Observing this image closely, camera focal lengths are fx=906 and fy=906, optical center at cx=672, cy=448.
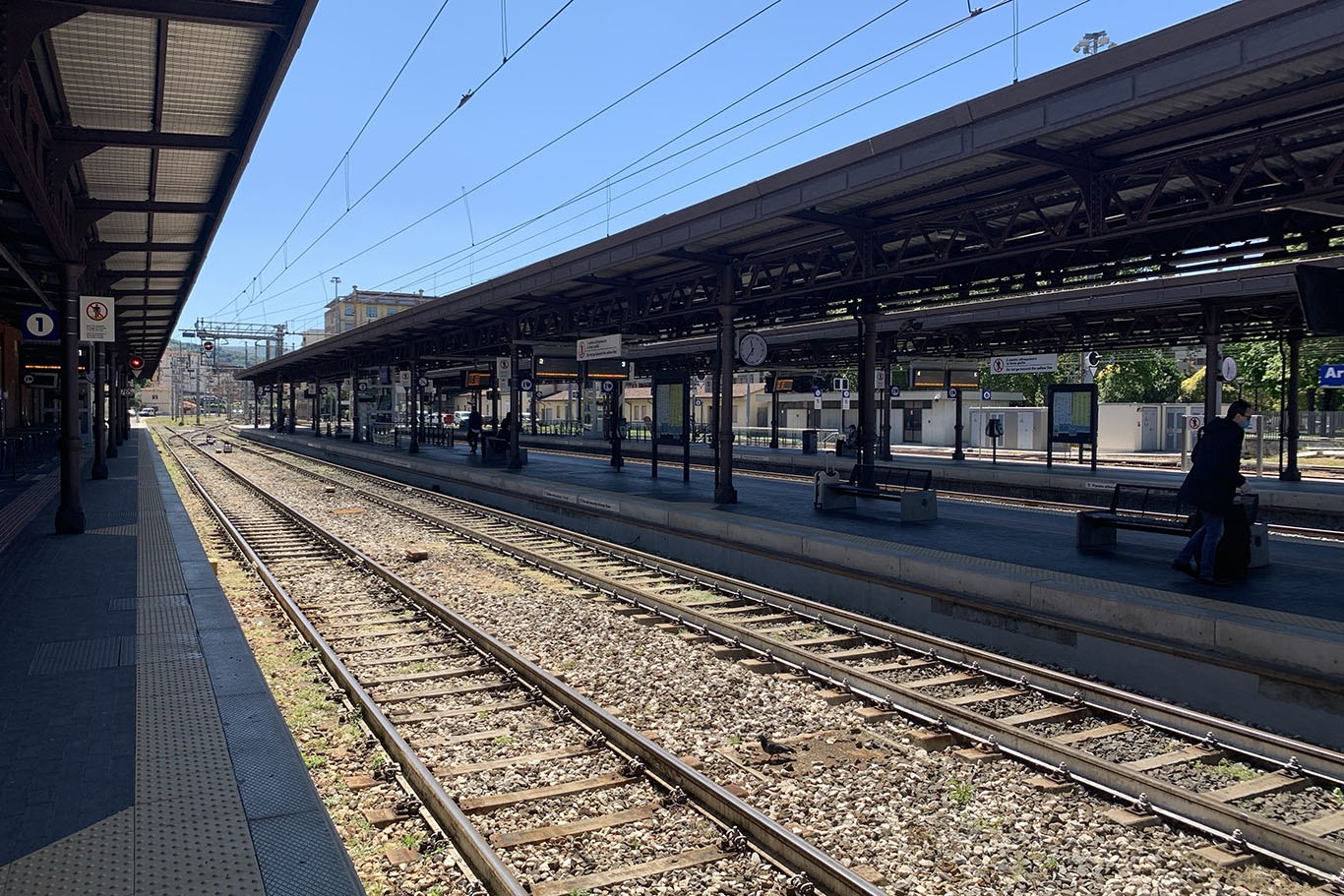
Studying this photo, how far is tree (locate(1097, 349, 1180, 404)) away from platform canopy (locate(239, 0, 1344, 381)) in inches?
1502

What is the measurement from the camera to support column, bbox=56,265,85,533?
41.3 feet

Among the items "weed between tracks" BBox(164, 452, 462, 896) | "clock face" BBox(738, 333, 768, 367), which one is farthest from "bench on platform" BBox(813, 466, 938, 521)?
"weed between tracks" BBox(164, 452, 462, 896)

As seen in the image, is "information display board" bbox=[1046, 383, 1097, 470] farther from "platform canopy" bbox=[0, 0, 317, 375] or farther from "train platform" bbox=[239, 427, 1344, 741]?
"platform canopy" bbox=[0, 0, 317, 375]

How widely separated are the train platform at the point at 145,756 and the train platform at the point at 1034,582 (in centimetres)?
633

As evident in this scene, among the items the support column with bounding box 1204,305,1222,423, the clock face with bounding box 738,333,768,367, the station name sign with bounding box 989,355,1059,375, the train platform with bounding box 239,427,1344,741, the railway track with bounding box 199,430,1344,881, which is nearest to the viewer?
the railway track with bounding box 199,430,1344,881

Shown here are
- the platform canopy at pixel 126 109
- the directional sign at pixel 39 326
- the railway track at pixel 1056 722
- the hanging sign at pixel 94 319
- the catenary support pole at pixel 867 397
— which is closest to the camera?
the railway track at pixel 1056 722

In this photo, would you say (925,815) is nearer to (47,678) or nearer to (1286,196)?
(47,678)

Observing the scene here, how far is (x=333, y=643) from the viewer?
832 cm

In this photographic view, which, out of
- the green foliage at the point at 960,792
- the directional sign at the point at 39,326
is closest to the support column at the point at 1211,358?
the green foliage at the point at 960,792

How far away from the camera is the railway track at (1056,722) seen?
191 inches

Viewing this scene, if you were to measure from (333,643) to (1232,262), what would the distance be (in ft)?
40.3

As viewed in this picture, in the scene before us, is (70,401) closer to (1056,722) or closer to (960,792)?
(960,792)

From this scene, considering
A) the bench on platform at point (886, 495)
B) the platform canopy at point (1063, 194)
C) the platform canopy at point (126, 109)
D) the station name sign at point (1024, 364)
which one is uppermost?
the platform canopy at point (126, 109)

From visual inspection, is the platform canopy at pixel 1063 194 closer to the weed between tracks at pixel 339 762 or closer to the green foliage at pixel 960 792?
the green foliage at pixel 960 792
